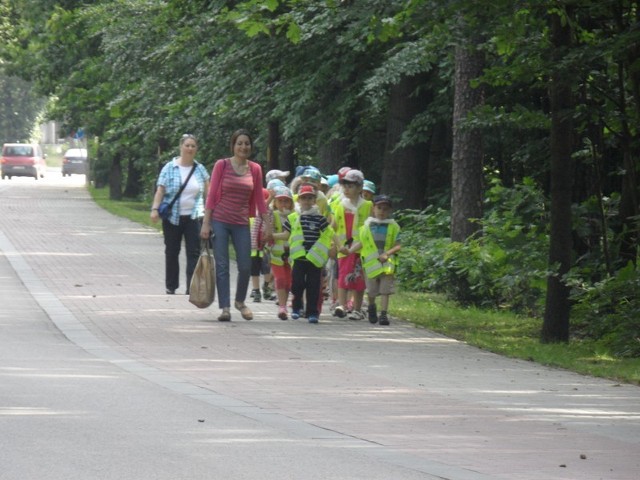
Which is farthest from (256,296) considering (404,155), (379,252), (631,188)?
(404,155)

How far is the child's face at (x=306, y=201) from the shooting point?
15430 millimetres

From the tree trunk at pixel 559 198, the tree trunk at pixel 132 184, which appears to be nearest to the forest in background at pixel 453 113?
the tree trunk at pixel 559 198

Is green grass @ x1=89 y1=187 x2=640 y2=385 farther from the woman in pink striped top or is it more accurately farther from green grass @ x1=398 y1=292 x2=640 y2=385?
the woman in pink striped top

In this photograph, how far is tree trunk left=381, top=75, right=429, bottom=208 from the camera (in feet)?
78.8

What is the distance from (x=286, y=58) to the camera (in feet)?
76.5

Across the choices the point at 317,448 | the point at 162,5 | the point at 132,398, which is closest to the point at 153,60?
the point at 162,5

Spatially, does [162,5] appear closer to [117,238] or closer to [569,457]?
[117,238]

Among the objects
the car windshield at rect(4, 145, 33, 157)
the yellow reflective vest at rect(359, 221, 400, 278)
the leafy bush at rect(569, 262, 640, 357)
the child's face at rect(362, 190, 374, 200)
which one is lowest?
the leafy bush at rect(569, 262, 640, 357)

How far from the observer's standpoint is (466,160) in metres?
18.9

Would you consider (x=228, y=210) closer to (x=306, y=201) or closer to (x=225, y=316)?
(x=306, y=201)

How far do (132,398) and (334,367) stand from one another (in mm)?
2470

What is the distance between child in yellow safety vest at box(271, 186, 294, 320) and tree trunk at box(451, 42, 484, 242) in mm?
2646

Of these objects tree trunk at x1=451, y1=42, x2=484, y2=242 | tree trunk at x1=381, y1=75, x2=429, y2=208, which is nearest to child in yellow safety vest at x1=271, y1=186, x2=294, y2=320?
tree trunk at x1=451, y1=42, x2=484, y2=242

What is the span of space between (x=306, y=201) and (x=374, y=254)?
2.79ft
